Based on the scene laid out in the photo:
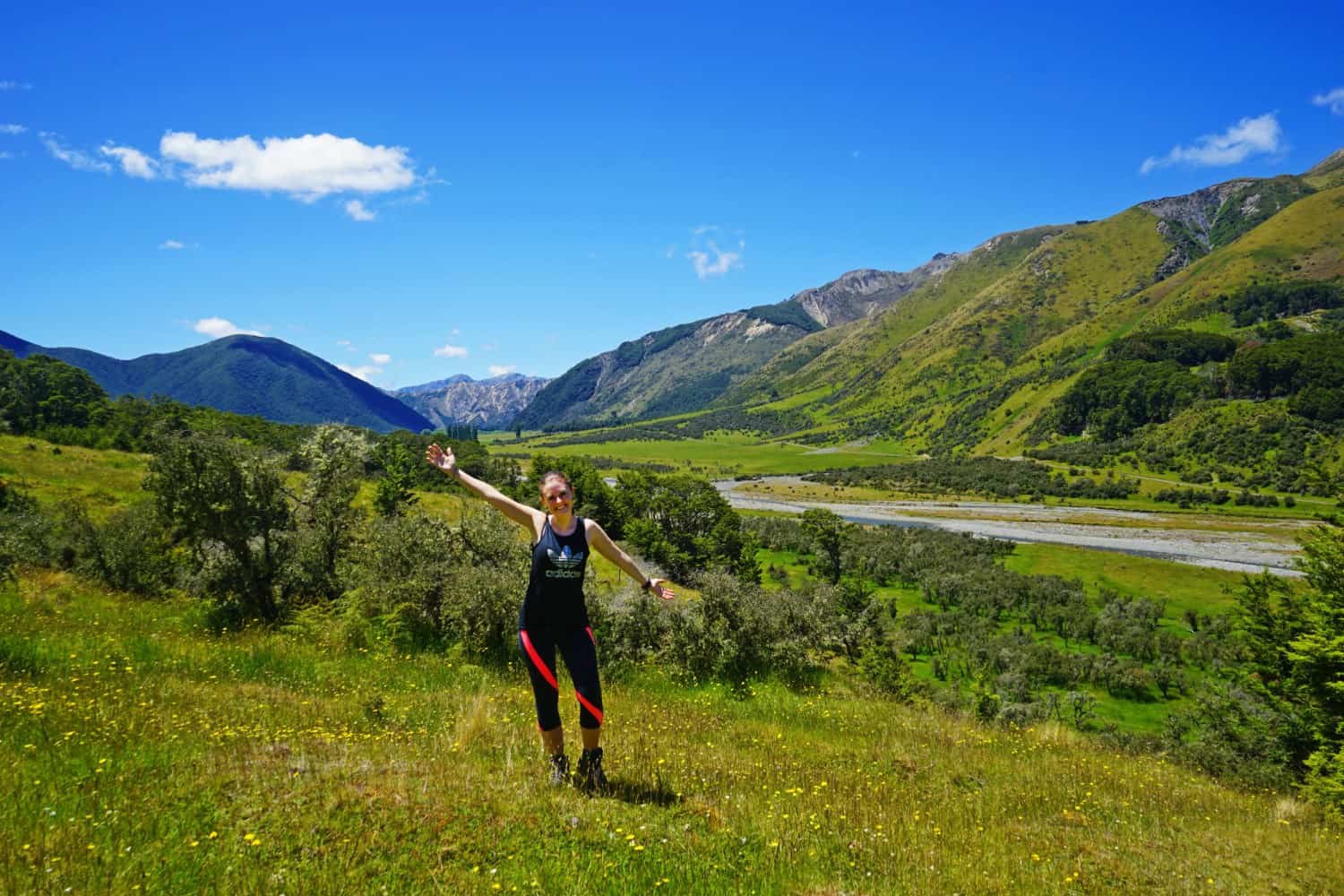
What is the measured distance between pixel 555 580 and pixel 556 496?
87cm

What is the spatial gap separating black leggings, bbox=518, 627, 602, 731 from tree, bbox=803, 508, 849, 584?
78.6 meters

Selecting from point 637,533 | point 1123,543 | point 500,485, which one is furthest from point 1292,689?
point 500,485

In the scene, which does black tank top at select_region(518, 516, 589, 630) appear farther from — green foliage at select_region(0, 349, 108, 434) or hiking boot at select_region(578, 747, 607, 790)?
green foliage at select_region(0, 349, 108, 434)

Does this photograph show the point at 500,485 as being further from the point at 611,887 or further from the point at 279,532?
the point at 611,887

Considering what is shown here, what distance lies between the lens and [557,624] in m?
6.48

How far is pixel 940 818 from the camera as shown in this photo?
23.8ft

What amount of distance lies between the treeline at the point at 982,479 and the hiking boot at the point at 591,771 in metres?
157

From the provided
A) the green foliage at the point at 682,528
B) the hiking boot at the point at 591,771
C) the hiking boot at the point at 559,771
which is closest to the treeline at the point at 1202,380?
the green foliage at the point at 682,528

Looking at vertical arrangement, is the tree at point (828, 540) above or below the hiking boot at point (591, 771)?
below

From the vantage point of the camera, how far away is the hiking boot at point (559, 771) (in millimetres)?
6359

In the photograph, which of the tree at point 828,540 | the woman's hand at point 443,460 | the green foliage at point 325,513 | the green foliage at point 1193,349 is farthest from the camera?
the green foliage at point 1193,349

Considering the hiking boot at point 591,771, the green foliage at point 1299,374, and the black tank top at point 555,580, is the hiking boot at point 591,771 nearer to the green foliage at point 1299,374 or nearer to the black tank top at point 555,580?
the black tank top at point 555,580

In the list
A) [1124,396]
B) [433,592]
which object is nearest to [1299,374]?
[1124,396]

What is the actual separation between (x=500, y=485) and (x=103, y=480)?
57125 mm
